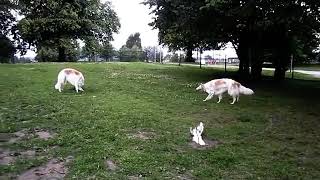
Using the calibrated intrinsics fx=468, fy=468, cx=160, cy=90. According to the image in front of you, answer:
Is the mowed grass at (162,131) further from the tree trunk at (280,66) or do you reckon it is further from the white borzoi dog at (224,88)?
the tree trunk at (280,66)

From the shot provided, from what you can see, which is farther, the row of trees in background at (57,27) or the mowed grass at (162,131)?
the row of trees in background at (57,27)

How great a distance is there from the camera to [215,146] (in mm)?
11094

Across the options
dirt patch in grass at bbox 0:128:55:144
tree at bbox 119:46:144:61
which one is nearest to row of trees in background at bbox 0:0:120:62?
tree at bbox 119:46:144:61

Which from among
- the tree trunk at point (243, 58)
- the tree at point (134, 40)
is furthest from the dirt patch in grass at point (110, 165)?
the tree at point (134, 40)

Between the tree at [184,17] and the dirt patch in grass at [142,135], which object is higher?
the tree at [184,17]

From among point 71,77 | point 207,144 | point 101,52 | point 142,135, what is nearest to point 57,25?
point 101,52

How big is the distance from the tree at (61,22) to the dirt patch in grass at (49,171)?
36.7m

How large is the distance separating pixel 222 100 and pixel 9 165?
34.6 ft

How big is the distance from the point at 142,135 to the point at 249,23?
14293 millimetres

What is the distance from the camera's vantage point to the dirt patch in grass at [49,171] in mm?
8648

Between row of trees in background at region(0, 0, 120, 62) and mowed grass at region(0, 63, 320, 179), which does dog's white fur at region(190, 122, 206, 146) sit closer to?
mowed grass at region(0, 63, 320, 179)

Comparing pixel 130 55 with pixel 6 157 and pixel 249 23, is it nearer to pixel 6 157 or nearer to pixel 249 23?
pixel 249 23

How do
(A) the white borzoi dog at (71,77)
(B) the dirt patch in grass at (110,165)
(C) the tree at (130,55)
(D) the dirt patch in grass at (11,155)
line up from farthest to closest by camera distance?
(C) the tree at (130,55) < (A) the white borzoi dog at (71,77) < (D) the dirt patch in grass at (11,155) < (B) the dirt patch in grass at (110,165)

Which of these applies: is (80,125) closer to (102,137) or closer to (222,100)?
(102,137)
